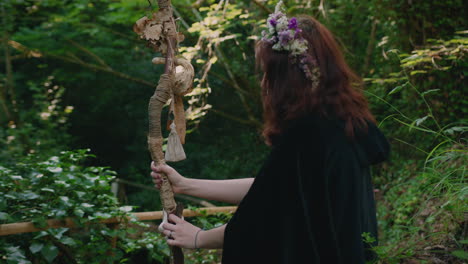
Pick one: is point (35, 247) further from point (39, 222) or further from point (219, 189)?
point (219, 189)

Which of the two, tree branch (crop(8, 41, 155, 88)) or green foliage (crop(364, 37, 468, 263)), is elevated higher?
tree branch (crop(8, 41, 155, 88))

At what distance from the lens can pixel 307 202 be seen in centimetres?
155

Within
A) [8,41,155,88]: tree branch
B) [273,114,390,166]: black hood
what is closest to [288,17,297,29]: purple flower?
[273,114,390,166]: black hood

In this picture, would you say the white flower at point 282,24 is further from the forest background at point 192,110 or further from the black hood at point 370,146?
A: the forest background at point 192,110

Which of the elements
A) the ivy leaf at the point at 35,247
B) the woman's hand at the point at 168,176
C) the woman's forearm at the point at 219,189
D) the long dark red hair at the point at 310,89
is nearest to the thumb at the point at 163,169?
the woman's hand at the point at 168,176

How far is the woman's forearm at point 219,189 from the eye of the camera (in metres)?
1.88

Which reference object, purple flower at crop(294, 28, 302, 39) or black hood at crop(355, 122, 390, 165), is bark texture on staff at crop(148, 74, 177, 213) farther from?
black hood at crop(355, 122, 390, 165)

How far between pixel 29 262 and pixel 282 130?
4.66ft

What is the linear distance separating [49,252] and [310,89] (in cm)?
152

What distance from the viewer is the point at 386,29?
215 inches

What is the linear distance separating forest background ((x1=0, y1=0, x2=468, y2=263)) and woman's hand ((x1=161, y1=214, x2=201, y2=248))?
33.4 inches

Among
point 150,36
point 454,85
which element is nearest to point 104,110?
point 454,85

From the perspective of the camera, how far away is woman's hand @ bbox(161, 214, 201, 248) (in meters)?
1.67

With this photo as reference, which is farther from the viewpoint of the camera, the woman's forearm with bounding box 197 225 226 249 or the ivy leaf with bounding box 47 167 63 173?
the ivy leaf with bounding box 47 167 63 173
